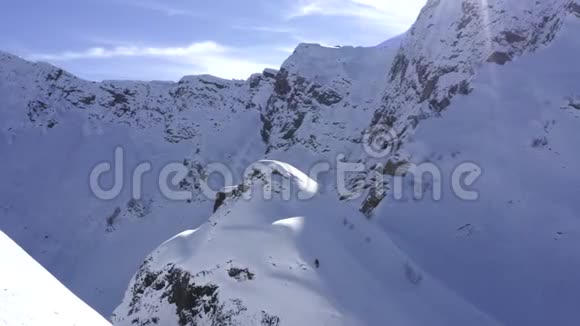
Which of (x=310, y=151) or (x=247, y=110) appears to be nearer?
(x=310, y=151)

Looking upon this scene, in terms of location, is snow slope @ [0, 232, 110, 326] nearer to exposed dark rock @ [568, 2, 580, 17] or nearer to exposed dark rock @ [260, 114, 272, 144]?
exposed dark rock @ [568, 2, 580, 17]

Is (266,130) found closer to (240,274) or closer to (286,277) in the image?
(240,274)

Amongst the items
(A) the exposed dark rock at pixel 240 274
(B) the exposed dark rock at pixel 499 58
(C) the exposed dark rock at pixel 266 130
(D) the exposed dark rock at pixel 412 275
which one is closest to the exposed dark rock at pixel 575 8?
(B) the exposed dark rock at pixel 499 58

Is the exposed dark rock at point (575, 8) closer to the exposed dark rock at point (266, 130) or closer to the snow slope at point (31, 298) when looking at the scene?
the snow slope at point (31, 298)

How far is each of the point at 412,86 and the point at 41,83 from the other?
59.4 meters

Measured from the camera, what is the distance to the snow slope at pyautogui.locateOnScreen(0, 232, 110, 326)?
5.34 metres

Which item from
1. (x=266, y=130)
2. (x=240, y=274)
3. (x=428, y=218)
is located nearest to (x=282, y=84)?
(x=266, y=130)

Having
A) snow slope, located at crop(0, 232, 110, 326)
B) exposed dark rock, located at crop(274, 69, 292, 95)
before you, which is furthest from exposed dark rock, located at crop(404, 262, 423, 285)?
exposed dark rock, located at crop(274, 69, 292, 95)

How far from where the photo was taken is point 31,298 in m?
6.01

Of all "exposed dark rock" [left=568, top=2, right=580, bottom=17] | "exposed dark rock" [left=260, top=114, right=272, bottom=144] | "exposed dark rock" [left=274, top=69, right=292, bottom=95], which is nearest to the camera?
"exposed dark rock" [left=568, top=2, right=580, bottom=17]

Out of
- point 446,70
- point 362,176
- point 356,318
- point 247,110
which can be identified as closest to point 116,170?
point 247,110

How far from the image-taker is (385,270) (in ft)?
47.4

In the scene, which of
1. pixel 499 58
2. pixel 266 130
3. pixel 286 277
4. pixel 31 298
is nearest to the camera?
pixel 31 298

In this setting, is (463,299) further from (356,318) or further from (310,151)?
(310,151)
